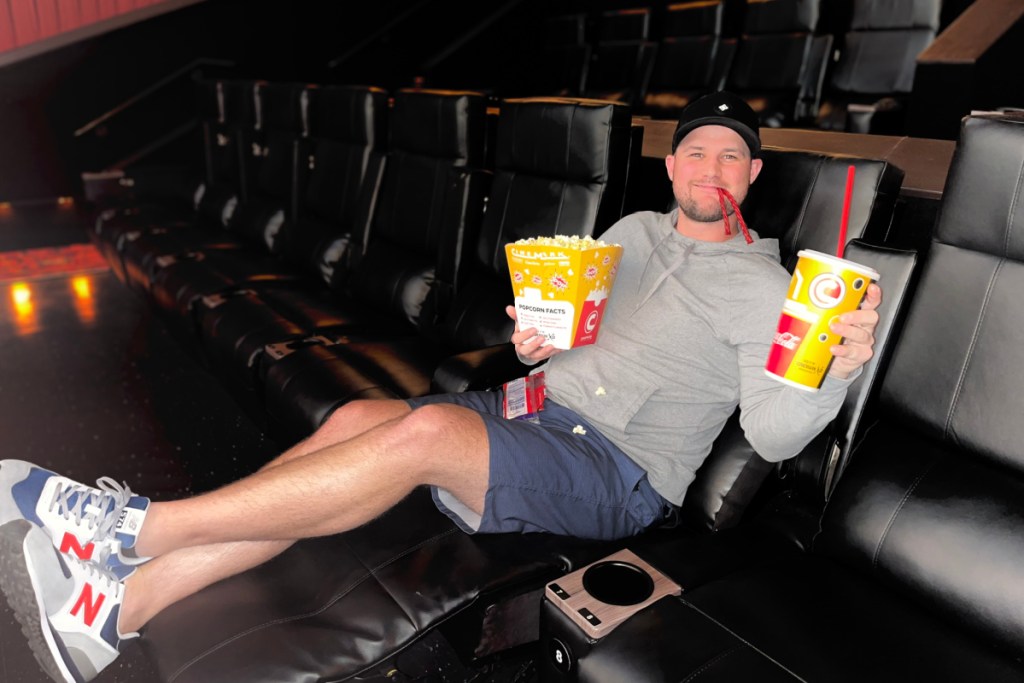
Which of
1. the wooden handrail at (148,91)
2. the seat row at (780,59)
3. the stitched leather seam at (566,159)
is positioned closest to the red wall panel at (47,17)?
the wooden handrail at (148,91)

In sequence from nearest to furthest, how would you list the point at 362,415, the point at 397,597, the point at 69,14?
1. the point at 397,597
2. the point at 362,415
3. the point at 69,14

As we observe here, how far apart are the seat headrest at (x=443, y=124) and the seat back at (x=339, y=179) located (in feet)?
0.75

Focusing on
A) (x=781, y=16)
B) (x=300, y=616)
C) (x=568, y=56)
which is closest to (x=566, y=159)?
(x=300, y=616)

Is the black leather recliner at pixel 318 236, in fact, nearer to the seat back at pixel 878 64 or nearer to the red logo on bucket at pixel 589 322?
the red logo on bucket at pixel 589 322

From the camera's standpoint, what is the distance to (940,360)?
1.25m

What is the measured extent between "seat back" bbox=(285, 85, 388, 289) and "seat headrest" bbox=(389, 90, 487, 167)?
0.23 meters

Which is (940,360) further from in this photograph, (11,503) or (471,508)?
(11,503)

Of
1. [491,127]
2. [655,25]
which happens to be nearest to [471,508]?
[491,127]

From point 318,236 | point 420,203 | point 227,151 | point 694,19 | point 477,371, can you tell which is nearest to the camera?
point 477,371

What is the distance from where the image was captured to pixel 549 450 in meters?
1.46

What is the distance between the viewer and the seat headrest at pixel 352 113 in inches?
115

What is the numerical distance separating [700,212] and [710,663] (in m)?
0.92

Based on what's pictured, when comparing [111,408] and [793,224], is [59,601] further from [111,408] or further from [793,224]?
[111,408]

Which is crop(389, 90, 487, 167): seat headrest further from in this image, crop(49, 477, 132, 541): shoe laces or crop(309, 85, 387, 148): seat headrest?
crop(49, 477, 132, 541): shoe laces
